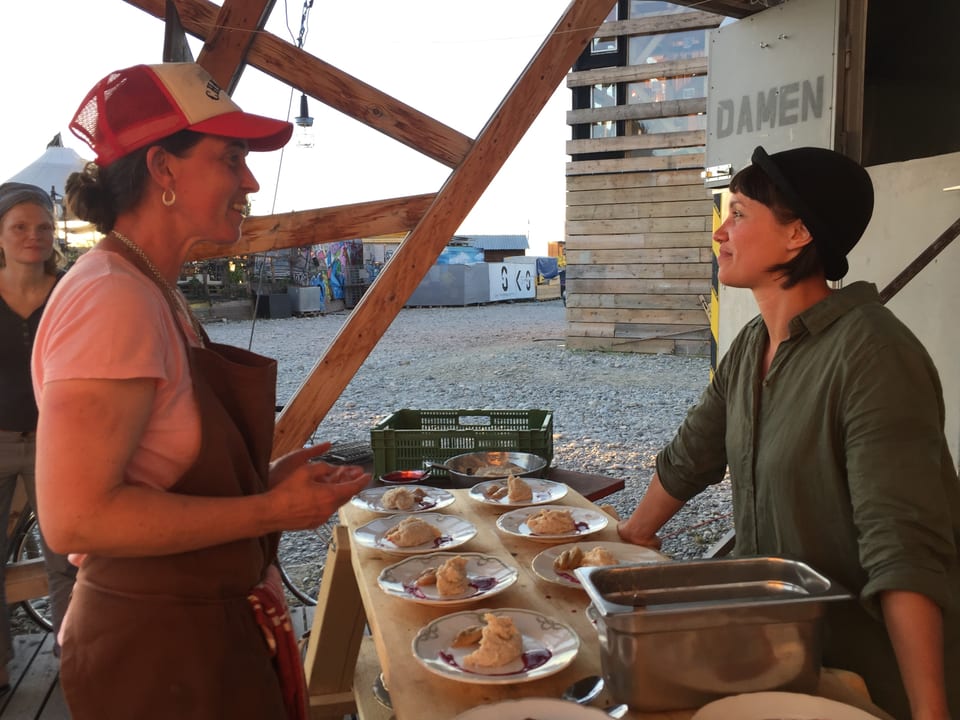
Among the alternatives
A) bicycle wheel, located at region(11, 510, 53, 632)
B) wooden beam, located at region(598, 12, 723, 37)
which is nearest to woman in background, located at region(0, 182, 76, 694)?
bicycle wheel, located at region(11, 510, 53, 632)

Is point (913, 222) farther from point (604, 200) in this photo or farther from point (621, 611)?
point (604, 200)

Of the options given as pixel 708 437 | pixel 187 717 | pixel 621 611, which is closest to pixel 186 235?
pixel 187 717

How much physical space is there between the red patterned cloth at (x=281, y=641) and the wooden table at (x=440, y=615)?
0.20 m

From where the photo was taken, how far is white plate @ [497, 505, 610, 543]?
7.98 ft

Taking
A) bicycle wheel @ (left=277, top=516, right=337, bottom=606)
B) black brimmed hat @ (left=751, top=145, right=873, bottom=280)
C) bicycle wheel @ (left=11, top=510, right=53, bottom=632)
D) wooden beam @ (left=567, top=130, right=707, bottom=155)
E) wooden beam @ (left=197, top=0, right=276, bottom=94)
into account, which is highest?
wooden beam @ (left=567, top=130, right=707, bottom=155)

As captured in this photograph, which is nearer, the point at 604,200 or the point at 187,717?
the point at 187,717

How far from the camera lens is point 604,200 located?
13125 mm

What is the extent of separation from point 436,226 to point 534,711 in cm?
283

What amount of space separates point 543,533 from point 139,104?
1647mm

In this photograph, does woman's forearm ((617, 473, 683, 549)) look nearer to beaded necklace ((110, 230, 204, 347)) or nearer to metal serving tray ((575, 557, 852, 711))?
metal serving tray ((575, 557, 852, 711))

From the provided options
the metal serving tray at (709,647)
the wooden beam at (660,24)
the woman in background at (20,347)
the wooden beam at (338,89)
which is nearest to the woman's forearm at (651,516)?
the metal serving tray at (709,647)

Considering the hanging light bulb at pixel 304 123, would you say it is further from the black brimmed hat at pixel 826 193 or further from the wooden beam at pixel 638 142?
the wooden beam at pixel 638 142

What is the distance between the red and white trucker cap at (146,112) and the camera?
5.16 ft

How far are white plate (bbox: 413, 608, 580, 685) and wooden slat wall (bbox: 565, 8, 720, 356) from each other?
11398 mm
